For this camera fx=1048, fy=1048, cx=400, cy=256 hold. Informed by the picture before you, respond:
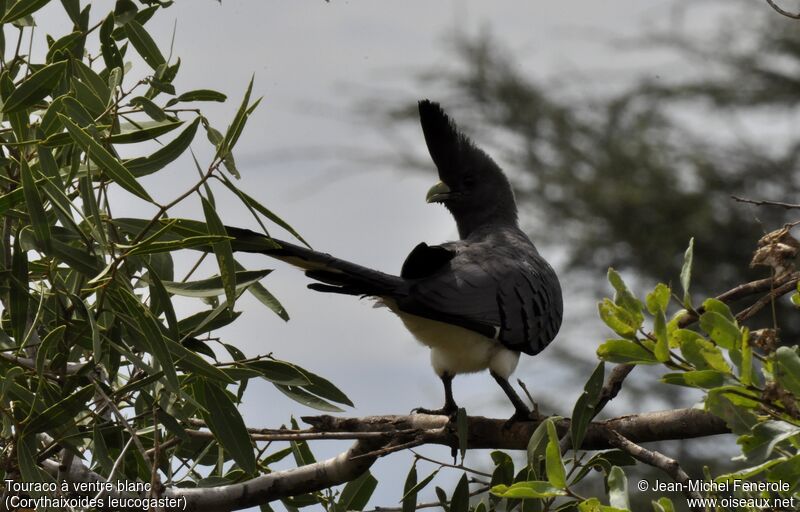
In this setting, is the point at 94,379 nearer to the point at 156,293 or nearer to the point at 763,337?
the point at 156,293

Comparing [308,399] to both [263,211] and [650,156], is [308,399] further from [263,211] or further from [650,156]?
[650,156]

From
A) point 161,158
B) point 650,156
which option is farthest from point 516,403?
point 650,156

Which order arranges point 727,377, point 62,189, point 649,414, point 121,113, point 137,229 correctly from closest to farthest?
point 727,377, point 62,189, point 137,229, point 121,113, point 649,414

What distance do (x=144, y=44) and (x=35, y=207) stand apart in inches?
30.1

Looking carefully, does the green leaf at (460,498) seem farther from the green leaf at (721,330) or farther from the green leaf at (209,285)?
the green leaf at (721,330)

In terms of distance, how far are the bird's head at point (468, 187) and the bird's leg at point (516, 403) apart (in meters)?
0.86

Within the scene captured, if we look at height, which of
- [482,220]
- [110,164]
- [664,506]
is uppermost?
[482,220]

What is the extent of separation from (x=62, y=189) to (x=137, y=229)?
0.20 meters

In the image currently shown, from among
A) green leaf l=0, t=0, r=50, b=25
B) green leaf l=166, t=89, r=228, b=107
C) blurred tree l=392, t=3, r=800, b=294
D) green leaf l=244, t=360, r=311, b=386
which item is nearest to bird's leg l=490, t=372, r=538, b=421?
green leaf l=244, t=360, r=311, b=386

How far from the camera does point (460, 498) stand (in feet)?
7.42

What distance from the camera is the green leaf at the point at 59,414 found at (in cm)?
184

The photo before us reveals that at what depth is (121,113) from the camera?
217 centimetres

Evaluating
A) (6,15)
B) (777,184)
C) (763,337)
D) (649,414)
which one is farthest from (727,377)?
(777,184)

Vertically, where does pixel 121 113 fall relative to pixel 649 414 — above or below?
Answer: above
